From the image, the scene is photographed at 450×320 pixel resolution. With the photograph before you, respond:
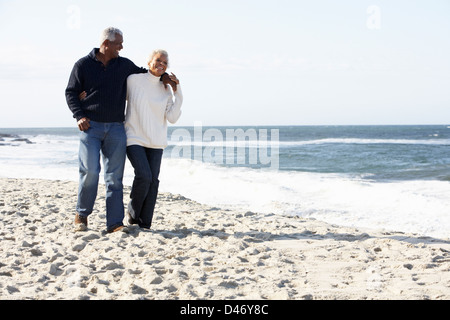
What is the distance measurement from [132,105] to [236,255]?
1771 mm

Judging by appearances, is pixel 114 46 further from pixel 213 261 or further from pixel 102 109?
pixel 213 261

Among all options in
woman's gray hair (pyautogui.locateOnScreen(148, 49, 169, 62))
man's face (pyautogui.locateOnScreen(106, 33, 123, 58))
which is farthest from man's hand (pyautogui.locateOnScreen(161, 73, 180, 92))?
man's face (pyautogui.locateOnScreen(106, 33, 123, 58))

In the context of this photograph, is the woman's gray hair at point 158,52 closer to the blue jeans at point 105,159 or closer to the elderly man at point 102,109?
the elderly man at point 102,109

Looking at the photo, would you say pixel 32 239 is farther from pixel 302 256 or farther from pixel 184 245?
pixel 302 256

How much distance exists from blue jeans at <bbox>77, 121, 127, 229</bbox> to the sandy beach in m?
0.36

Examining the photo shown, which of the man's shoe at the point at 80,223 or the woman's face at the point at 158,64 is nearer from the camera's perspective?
the woman's face at the point at 158,64

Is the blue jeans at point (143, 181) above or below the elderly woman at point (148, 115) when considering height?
below

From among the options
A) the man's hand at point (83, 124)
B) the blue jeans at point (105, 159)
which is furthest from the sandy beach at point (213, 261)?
the man's hand at point (83, 124)

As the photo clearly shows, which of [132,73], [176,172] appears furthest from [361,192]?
[132,73]

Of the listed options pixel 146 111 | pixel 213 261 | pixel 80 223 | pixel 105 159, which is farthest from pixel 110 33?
pixel 213 261

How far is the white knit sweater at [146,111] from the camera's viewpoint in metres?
4.54

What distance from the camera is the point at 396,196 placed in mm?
9414

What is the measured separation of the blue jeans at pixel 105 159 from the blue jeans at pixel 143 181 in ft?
0.44

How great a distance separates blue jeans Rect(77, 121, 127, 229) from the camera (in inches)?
175
